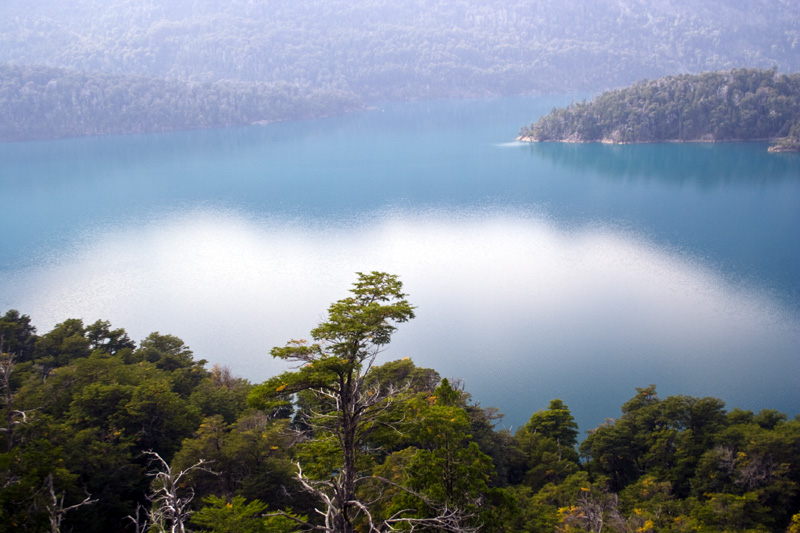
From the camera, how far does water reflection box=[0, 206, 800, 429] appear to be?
2933 cm

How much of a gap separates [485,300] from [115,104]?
136252 millimetres

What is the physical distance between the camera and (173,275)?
46125 mm

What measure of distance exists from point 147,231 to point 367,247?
24.2 m

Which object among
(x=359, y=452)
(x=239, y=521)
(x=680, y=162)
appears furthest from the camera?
(x=680, y=162)

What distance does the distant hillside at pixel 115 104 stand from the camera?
13712cm

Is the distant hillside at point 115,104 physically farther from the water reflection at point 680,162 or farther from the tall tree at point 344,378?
the tall tree at point 344,378

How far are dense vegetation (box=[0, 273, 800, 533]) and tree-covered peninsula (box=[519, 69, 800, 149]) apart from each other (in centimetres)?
8974

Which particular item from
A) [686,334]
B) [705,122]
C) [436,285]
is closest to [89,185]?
[436,285]

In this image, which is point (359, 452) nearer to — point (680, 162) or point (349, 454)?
point (349, 454)

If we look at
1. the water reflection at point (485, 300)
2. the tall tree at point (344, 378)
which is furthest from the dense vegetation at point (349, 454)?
the water reflection at point (485, 300)

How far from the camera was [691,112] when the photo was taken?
99.2 metres

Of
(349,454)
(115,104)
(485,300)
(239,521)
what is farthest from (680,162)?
(115,104)

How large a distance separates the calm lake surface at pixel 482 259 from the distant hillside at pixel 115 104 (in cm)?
4860

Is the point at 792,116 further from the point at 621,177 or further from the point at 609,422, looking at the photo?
the point at 609,422
